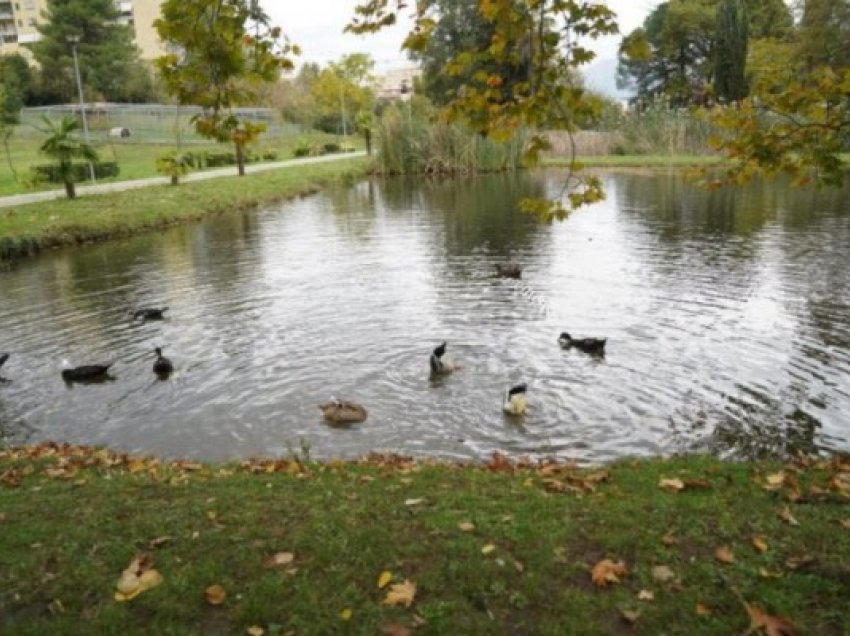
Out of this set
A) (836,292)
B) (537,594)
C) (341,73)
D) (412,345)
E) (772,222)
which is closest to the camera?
(537,594)

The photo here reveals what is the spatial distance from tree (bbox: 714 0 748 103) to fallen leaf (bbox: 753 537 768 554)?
61778 millimetres

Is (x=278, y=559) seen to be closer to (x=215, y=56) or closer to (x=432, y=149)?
(x=215, y=56)

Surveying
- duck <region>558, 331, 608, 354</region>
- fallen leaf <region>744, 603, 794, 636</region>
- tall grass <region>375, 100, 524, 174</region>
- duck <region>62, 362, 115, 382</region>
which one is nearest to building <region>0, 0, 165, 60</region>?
tall grass <region>375, 100, 524, 174</region>

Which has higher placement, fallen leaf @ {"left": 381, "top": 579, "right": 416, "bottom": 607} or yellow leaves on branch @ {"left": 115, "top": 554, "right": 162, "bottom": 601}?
yellow leaves on branch @ {"left": 115, "top": 554, "right": 162, "bottom": 601}

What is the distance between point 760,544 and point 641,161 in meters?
48.6

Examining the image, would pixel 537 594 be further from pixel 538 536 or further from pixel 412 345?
pixel 412 345

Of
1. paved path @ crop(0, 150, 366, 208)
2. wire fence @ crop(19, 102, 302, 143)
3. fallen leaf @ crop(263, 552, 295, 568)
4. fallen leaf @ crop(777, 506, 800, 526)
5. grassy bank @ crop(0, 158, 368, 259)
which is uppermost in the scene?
wire fence @ crop(19, 102, 302, 143)

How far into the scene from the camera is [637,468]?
766 centimetres

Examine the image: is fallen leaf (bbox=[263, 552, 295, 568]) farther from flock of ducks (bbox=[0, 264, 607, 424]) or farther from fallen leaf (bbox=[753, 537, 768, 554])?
flock of ducks (bbox=[0, 264, 607, 424])

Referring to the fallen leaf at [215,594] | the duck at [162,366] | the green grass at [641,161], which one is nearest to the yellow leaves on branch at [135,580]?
the fallen leaf at [215,594]

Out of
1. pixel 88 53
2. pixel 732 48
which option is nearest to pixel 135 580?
pixel 732 48

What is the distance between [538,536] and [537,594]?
0.75m

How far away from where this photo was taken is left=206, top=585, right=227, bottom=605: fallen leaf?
4.95 m

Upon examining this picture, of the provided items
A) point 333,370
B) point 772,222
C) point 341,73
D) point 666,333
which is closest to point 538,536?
point 333,370
